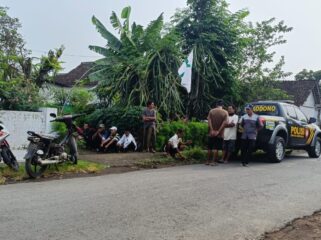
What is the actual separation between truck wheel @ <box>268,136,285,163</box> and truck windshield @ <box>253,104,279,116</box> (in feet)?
3.04

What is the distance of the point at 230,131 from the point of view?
39.2ft

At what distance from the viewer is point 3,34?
1093 inches

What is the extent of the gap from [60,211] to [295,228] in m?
3.33

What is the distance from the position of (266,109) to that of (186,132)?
9.83 ft

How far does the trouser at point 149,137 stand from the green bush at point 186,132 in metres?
0.25

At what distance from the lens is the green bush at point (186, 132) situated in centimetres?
1390

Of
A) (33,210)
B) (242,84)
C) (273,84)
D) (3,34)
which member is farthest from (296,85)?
(33,210)

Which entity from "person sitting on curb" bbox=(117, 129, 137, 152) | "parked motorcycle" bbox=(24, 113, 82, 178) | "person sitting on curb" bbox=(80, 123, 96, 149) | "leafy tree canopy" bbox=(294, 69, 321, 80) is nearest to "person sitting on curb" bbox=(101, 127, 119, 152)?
"person sitting on curb" bbox=(117, 129, 137, 152)

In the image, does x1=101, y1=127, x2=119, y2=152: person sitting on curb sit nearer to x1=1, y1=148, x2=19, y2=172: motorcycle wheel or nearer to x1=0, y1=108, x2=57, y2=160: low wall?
x1=0, y1=108, x2=57, y2=160: low wall

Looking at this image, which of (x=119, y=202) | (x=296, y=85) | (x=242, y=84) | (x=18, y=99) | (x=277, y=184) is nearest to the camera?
(x=119, y=202)

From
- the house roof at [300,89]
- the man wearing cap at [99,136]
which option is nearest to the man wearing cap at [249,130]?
the man wearing cap at [99,136]

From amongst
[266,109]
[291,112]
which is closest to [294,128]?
[291,112]

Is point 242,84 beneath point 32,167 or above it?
above

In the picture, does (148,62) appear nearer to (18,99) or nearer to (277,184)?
(18,99)
